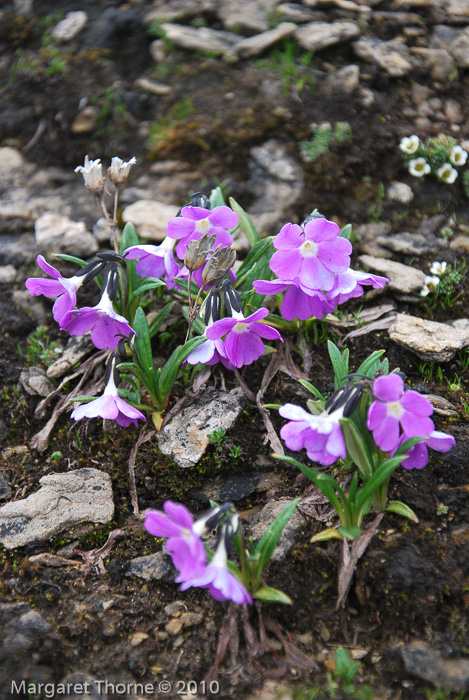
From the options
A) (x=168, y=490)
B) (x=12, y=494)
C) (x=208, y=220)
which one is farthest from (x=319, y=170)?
(x=12, y=494)

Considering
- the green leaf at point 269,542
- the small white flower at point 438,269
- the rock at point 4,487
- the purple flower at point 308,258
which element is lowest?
the rock at point 4,487

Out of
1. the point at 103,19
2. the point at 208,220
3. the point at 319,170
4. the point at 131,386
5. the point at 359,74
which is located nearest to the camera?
the point at 208,220

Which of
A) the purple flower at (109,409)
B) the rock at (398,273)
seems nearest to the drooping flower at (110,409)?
the purple flower at (109,409)

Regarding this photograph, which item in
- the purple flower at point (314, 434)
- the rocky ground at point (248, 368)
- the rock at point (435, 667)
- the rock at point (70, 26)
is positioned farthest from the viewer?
the rock at point (70, 26)

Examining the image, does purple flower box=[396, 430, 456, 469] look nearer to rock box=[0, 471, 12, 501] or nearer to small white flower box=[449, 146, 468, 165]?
rock box=[0, 471, 12, 501]

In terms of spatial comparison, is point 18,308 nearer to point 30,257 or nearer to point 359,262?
point 30,257

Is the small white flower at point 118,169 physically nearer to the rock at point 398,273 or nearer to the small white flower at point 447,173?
the rock at point 398,273

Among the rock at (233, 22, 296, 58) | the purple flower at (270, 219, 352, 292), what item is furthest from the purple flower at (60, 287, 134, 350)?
the rock at (233, 22, 296, 58)

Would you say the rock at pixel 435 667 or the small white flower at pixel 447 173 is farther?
the small white flower at pixel 447 173
